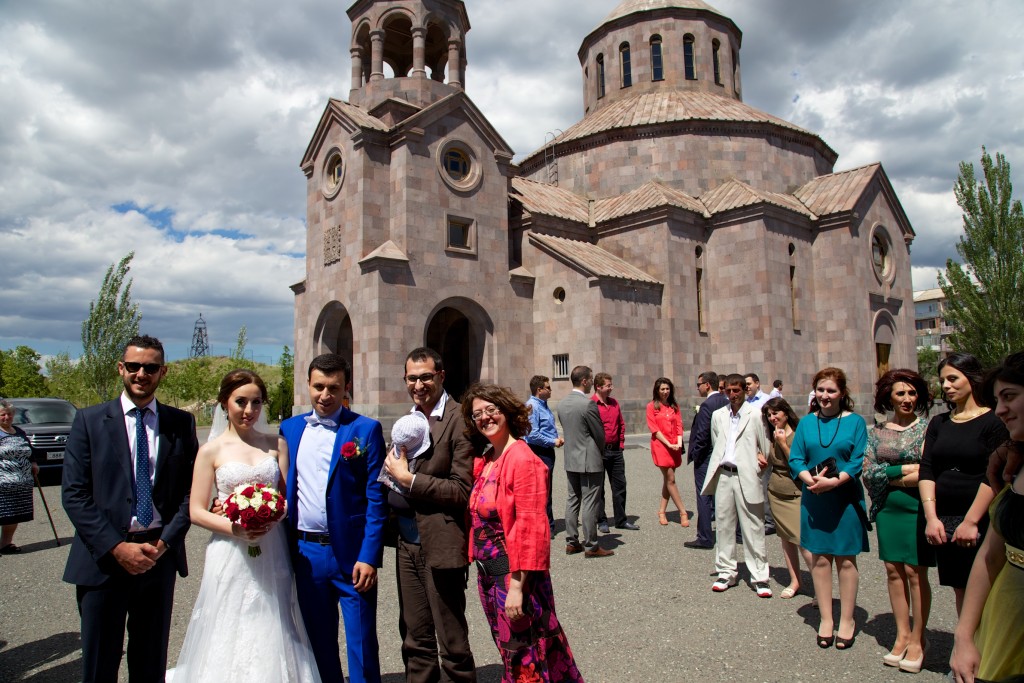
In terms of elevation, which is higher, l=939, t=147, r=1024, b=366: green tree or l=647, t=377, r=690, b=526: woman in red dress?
l=939, t=147, r=1024, b=366: green tree

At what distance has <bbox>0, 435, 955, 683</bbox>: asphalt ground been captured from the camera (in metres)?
4.41

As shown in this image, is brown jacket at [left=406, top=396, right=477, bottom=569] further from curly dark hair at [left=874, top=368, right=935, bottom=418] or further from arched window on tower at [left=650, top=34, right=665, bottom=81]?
arched window on tower at [left=650, top=34, right=665, bottom=81]

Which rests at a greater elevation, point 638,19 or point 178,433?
point 638,19

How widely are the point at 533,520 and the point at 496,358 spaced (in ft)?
52.1

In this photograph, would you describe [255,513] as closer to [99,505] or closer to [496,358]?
[99,505]

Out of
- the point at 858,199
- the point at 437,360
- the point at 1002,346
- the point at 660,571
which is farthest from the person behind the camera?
the point at 1002,346

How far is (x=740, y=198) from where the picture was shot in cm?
2197

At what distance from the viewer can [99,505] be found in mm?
3439

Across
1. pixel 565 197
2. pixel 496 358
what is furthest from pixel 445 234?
pixel 565 197

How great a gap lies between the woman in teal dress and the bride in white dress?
3.68m

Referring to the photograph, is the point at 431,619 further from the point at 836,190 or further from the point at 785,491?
the point at 836,190

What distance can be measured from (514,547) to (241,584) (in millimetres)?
1438

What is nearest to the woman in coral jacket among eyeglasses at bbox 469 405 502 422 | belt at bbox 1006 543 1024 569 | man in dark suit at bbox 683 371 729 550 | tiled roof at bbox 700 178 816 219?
eyeglasses at bbox 469 405 502 422

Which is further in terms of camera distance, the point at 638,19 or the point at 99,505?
the point at 638,19
